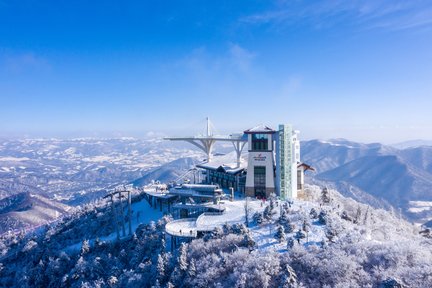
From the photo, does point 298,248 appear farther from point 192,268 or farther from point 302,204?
point 302,204

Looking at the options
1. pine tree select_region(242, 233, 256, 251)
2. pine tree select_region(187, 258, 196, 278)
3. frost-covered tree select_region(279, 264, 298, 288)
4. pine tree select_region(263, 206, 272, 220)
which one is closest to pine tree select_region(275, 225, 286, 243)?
pine tree select_region(242, 233, 256, 251)

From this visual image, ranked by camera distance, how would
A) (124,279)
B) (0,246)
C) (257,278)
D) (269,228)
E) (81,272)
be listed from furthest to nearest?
(0,246) → (81,272) → (269,228) → (124,279) → (257,278)

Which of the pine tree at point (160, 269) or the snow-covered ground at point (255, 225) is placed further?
the snow-covered ground at point (255, 225)

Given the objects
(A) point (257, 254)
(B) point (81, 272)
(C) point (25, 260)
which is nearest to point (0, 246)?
(C) point (25, 260)

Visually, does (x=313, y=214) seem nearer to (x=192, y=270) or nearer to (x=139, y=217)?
(x=192, y=270)

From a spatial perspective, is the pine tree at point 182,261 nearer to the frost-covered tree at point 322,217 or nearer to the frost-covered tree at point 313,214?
the frost-covered tree at point 322,217

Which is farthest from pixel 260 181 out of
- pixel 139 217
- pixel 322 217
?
pixel 139 217

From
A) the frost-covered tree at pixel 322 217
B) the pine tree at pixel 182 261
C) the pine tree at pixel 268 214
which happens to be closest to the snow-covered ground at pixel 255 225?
the frost-covered tree at pixel 322 217

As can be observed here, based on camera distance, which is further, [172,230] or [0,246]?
[0,246]
